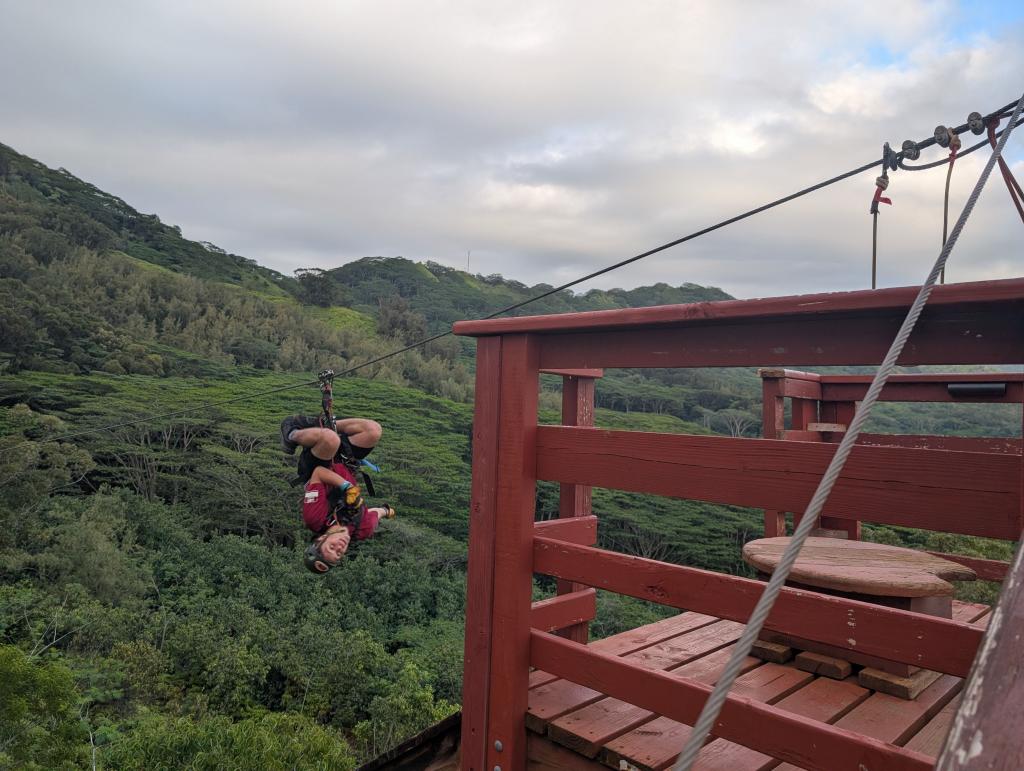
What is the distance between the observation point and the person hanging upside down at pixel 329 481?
261 cm

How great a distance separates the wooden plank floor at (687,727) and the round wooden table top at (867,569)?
0.23 m

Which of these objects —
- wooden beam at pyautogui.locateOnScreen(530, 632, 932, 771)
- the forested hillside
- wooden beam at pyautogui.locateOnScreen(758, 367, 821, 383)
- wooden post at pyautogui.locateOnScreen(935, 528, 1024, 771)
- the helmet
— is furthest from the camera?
the forested hillside

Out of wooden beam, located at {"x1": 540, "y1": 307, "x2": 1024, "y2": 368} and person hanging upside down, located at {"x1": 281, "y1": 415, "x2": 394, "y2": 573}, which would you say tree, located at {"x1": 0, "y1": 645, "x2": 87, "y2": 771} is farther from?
wooden beam, located at {"x1": 540, "y1": 307, "x2": 1024, "y2": 368}

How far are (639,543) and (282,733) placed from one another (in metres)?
7.48

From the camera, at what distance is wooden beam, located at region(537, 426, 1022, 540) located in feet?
4.30

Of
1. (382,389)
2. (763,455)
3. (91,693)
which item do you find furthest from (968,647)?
(382,389)

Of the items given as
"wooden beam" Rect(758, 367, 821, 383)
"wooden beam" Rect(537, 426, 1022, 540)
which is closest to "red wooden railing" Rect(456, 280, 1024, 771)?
"wooden beam" Rect(537, 426, 1022, 540)

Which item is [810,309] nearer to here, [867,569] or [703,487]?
[703,487]

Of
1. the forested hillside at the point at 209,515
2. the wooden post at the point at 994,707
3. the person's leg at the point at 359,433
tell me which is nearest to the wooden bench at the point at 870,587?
the person's leg at the point at 359,433

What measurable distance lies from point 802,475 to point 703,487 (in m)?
0.24

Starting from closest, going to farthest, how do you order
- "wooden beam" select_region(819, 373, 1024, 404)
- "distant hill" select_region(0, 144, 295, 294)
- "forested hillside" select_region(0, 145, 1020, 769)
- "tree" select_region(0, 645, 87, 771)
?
1. "wooden beam" select_region(819, 373, 1024, 404)
2. "tree" select_region(0, 645, 87, 771)
3. "forested hillside" select_region(0, 145, 1020, 769)
4. "distant hill" select_region(0, 144, 295, 294)

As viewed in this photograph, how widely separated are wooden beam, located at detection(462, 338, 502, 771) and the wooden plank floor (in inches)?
6.9

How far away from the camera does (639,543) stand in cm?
1152

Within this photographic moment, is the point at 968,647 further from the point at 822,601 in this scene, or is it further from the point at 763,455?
the point at 763,455
